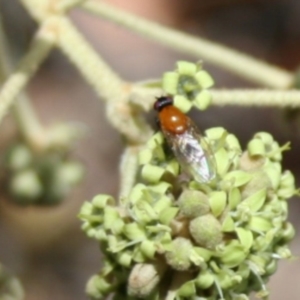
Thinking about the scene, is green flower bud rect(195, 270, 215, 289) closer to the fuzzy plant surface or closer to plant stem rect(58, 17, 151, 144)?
the fuzzy plant surface

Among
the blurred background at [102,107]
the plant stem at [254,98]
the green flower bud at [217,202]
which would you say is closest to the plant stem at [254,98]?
the plant stem at [254,98]

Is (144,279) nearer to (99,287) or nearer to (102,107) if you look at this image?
(99,287)

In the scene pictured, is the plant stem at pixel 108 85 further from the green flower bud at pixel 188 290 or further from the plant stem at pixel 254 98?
the green flower bud at pixel 188 290

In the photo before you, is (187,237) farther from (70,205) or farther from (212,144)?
(70,205)

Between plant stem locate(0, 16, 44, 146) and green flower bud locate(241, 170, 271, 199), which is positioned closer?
green flower bud locate(241, 170, 271, 199)

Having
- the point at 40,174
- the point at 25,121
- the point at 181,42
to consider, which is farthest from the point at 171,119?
the point at 25,121

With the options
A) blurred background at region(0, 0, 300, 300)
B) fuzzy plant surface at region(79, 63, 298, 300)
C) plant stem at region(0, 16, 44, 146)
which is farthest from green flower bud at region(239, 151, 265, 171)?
blurred background at region(0, 0, 300, 300)

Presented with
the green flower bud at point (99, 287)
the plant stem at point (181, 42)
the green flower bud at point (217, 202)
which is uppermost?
the plant stem at point (181, 42)

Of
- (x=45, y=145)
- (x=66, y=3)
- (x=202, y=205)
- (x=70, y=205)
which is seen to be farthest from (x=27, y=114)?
(x=202, y=205)
